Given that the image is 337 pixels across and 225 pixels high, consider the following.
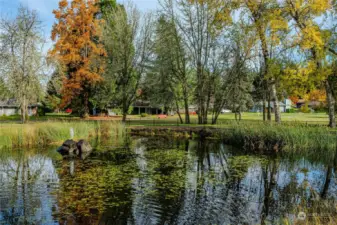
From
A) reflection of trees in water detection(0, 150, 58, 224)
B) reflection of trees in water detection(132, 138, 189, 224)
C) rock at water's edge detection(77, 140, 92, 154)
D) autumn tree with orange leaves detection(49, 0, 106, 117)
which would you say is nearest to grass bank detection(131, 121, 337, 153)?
reflection of trees in water detection(132, 138, 189, 224)

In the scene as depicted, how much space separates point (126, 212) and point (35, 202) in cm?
253

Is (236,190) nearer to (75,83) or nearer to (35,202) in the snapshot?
(35,202)

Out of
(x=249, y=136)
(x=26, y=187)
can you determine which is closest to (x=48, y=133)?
(x=26, y=187)

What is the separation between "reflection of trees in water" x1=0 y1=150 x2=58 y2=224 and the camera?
7.40 metres

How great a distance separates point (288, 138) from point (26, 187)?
13.9 meters

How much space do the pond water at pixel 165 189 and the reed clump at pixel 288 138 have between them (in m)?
1.94

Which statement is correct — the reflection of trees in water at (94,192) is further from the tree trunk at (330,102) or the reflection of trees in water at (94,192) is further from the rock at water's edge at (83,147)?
the tree trunk at (330,102)

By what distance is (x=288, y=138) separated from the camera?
17.8 metres

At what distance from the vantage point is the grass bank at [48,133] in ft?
57.7

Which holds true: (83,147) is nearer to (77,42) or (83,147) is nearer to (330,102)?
(330,102)

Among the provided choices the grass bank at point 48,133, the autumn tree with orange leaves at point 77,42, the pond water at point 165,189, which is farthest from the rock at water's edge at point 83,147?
the autumn tree with orange leaves at point 77,42

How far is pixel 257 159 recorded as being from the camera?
15.2m

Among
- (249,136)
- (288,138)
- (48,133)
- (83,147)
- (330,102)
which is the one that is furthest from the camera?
(330,102)

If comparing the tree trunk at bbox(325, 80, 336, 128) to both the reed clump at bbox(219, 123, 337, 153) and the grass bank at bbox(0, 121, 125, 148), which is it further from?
the grass bank at bbox(0, 121, 125, 148)
